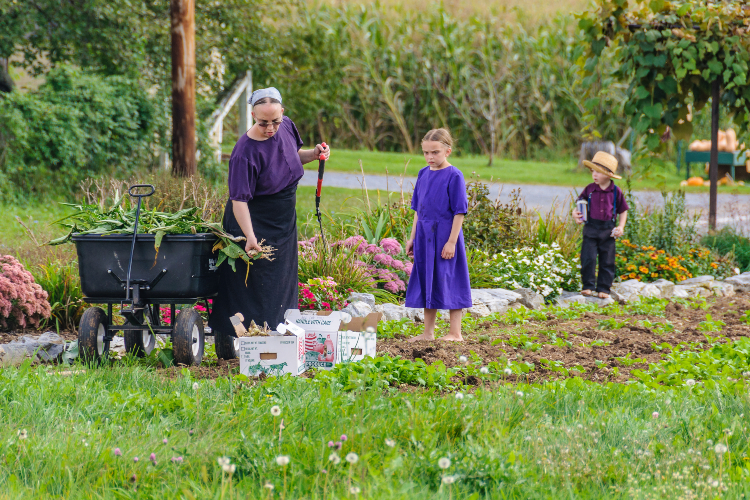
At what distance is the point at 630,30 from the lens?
349 inches

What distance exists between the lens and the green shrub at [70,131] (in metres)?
10.5

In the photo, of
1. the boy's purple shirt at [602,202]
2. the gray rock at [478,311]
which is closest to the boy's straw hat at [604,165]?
the boy's purple shirt at [602,202]

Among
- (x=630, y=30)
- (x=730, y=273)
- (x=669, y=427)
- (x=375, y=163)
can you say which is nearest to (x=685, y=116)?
(x=630, y=30)

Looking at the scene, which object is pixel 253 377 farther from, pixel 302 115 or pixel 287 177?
pixel 302 115

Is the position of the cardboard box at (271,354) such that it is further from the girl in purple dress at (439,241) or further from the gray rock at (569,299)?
the gray rock at (569,299)

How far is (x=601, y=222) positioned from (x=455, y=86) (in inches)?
520

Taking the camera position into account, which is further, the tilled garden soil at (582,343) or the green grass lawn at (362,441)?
the tilled garden soil at (582,343)

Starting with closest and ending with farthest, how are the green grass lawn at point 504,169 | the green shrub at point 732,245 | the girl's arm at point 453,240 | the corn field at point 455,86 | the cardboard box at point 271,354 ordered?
the cardboard box at point 271,354 < the girl's arm at point 453,240 < the green shrub at point 732,245 < the green grass lawn at point 504,169 < the corn field at point 455,86

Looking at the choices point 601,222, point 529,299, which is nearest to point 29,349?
point 529,299

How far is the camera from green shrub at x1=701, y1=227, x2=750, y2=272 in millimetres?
8875

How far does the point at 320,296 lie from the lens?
19.5 ft

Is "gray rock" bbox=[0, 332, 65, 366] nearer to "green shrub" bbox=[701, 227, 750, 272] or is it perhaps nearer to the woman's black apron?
the woman's black apron

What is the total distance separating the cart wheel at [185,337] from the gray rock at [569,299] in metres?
3.88

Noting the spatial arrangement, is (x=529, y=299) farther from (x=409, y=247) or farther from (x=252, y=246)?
(x=252, y=246)
